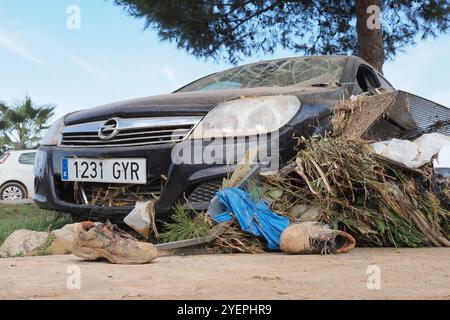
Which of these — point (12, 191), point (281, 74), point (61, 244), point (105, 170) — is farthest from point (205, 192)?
point (12, 191)

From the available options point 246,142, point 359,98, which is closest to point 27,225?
point 246,142

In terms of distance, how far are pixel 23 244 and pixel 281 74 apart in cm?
244

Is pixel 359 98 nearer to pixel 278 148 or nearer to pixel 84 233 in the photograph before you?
pixel 278 148

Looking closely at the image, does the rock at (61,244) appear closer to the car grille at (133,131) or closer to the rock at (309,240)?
the car grille at (133,131)

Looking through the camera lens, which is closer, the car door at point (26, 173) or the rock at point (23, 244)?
the rock at point (23, 244)

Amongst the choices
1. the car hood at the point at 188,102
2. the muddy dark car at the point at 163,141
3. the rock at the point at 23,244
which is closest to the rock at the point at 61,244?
the rock at the point at 23,244

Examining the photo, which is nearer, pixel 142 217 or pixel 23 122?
pixel 142 217

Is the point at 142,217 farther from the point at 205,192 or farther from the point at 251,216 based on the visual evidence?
the point at 251,216

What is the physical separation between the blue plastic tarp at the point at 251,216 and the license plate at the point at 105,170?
622mm

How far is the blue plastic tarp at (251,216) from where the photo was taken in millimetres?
3623

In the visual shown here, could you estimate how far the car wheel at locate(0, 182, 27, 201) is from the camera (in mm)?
15273

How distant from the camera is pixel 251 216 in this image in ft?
12.0

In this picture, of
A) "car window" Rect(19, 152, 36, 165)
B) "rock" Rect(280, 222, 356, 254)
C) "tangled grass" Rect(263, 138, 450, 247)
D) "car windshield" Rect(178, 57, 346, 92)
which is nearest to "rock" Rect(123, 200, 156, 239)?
"tangled grass" Rect(263, 138, 450, 247)

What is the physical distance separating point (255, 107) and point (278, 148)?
0.31 m
